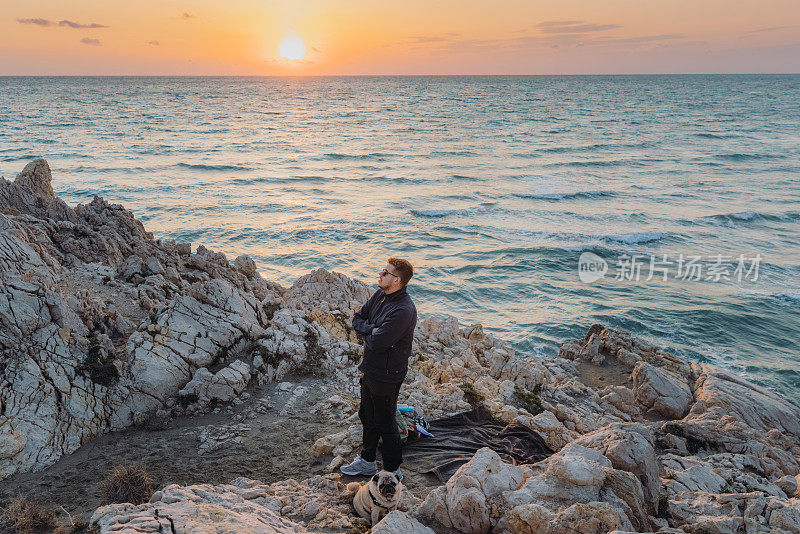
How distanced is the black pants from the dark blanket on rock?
732 millimetres

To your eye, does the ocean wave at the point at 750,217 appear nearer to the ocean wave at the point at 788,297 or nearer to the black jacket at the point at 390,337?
the ocean wave at the point at 788,297

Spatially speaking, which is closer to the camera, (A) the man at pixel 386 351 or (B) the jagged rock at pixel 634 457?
(A) the man at pixel 386 351

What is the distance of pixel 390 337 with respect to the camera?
497cm

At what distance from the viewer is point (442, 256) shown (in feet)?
70.0

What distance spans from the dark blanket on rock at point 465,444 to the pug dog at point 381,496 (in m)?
1.19

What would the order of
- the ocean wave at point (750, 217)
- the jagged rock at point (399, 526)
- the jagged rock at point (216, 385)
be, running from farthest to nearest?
the ocean wave at point (750, 217), the jagged rock at point (216, 385), the jagged rock at point (399, 526)

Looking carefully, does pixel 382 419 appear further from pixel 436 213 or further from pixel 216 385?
pixel 436 213

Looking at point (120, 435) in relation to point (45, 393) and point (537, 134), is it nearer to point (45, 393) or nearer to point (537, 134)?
point (45, 393)

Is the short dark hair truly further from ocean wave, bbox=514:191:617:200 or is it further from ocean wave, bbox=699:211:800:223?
ocean wave, bbox=514:191:617:200

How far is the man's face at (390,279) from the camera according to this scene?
5.01 meters

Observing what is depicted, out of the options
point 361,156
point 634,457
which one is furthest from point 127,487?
point 361,156

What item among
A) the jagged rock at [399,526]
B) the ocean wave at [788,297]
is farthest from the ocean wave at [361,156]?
the jagged rock at [399,526]

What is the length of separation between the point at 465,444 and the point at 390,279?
114 inches

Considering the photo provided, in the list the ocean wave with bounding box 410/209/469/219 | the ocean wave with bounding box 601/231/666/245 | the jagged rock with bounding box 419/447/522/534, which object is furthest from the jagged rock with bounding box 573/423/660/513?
the ocean wave with bounding box 410/209/469/219
